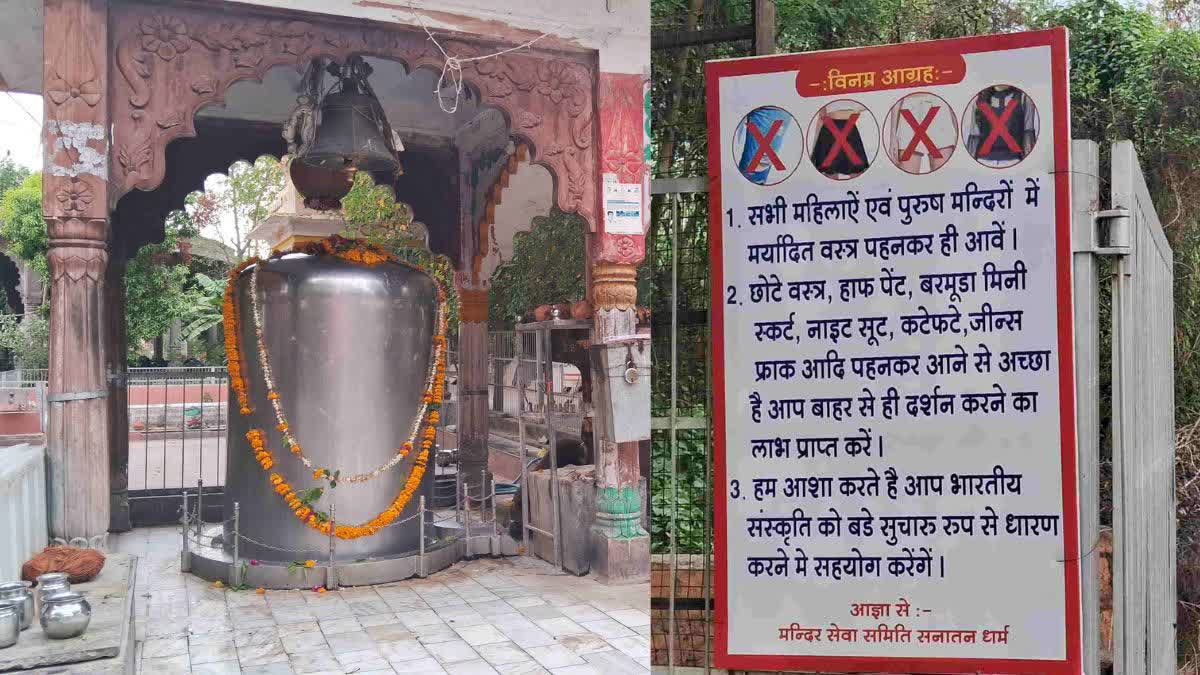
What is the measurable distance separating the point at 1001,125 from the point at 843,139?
1.07ft

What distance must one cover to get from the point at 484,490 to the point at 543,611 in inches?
95.3

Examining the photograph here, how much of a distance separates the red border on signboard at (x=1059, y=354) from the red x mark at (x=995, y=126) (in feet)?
0.29

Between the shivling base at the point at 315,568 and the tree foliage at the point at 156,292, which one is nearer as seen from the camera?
the shivling base at the point at 315,568

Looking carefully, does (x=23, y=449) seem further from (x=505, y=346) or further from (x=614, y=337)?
(x=505, y=346)

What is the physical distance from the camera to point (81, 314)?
510 cm

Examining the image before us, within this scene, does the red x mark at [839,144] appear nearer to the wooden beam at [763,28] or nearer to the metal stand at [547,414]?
the wooden beam at [763,28]

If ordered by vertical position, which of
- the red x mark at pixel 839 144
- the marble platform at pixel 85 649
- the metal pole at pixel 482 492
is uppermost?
the red x mark at pixel 839 144

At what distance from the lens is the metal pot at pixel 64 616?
332 cm

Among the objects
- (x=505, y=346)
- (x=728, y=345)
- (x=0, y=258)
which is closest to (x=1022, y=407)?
(x=728, y=345)

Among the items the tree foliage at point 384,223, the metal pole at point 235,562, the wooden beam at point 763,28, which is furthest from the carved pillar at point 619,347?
the tree foliage at point 384,223

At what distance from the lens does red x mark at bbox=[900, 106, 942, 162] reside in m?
2.07

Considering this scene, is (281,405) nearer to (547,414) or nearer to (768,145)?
(547,414)

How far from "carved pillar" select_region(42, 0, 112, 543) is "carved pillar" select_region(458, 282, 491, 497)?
12.6 feet

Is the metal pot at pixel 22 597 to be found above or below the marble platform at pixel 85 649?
above
